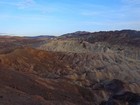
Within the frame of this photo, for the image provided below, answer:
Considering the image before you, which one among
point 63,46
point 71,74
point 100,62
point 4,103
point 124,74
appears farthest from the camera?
point 63,46

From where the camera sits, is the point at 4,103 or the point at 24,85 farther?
the point at 24,85

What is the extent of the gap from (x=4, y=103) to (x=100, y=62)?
3889 centimetres

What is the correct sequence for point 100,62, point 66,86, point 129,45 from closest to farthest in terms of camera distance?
1. point 66,86
2. point 100,62
3. point 129,45

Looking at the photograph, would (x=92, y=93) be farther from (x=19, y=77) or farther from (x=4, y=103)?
(x=4, y=103)

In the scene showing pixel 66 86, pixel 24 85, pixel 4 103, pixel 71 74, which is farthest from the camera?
pixel 71 74

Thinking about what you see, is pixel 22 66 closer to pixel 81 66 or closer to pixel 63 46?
pixel 81 66

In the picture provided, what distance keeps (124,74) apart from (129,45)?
19.5 meters

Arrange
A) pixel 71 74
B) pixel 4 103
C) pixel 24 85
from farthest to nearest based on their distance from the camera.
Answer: pixel 71 74
pixel 24 85
pixel 4 103

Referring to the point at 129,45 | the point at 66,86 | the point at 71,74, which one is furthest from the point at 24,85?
the point at 129,45

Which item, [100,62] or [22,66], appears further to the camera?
[100,62]

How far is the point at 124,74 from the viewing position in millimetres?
51375

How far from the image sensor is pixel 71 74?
45938 mm

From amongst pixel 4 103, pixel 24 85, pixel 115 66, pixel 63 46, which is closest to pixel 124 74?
pixel 115 66

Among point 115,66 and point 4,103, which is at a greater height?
point 4,103
